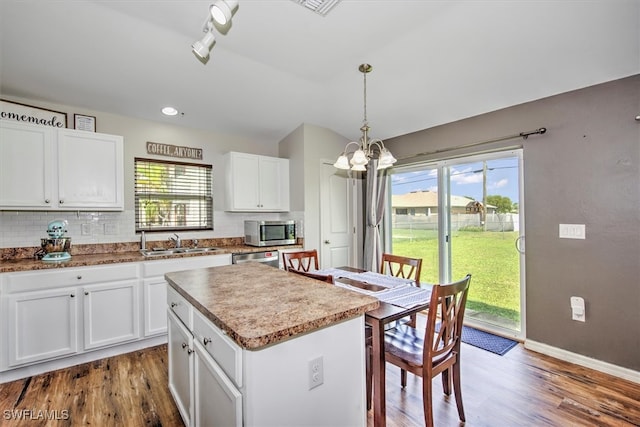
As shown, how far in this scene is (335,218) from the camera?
4.31m

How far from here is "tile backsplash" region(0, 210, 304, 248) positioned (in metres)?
2.76

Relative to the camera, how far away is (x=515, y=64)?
2.43 m

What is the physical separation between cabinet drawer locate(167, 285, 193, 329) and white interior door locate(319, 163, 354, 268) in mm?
2402

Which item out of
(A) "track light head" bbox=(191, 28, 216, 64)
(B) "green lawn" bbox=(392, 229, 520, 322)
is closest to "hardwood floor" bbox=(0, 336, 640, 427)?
(B) "green lawn" bbox=(392, 229, 520, 322)

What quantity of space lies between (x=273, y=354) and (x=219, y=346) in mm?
286

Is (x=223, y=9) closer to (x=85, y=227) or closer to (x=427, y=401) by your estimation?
(x=427, y=401)

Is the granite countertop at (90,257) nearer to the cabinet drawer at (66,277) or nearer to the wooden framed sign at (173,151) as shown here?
the cabinet drawer at (66,277)

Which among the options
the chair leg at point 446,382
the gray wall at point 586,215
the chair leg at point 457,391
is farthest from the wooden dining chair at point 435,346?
the gray wall at point 586,215

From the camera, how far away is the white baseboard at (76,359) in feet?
7.77

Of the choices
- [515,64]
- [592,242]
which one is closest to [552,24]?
[515,64]

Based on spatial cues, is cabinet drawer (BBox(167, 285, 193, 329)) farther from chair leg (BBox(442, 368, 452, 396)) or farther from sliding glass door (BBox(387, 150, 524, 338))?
sliding glass door (BBox(387, 150, 524, 338))

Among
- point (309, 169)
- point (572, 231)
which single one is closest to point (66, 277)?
point (309, 169)

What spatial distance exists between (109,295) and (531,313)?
404 cm

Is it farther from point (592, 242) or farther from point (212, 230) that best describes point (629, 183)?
point (212, 230)
